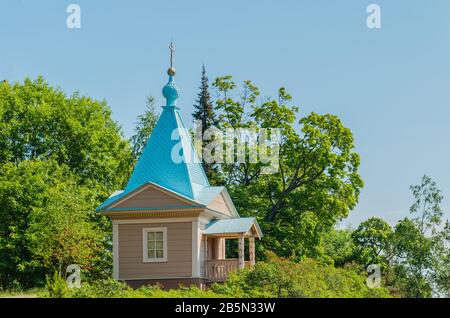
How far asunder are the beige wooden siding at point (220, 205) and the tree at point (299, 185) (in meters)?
6.23

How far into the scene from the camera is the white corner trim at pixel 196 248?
2848cm

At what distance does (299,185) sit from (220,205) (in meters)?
8.54

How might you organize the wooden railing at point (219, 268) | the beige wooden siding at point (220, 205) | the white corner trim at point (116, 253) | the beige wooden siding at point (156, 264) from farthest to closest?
1. the beige wooden siding at point (220, 205)
2. the white corner trim at point (116, 253)
3. the wooden railing at point (219, 268)
4. the beige wooden siding at point (156, 264)

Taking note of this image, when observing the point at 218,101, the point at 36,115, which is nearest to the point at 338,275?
the point at 218,101

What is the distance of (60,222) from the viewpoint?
111 feet

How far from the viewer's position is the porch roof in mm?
29328

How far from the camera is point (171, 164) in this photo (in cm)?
2995

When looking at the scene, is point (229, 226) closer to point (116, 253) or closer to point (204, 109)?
point (116, 253)

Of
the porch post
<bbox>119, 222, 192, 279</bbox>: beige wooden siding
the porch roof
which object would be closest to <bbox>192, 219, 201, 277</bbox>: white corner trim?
<bbox>119, 222, 192, 279</bbox>: beige wooden siding

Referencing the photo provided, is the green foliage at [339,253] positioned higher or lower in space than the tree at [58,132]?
lower

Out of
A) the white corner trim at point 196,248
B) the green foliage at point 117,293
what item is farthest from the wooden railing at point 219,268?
the green foliage at point 117,293

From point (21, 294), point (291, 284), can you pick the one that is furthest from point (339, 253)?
point (291, 284)

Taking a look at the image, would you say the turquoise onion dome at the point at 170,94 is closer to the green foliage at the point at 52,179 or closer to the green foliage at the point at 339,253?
the green foliage at the point at 52,179
